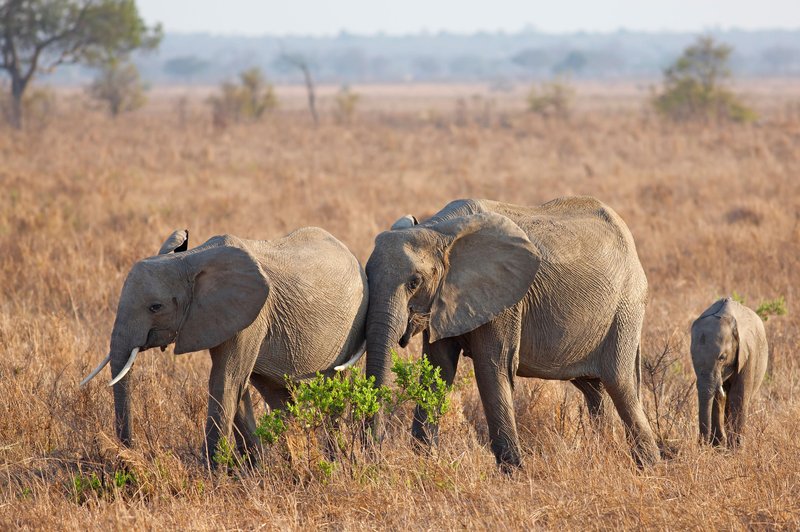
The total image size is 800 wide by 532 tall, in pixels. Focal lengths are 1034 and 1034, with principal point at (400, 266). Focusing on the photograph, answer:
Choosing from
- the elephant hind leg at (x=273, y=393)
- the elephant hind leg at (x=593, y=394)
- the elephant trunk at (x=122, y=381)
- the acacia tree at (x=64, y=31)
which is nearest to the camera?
the elephant trunk at (x=122, y=381)

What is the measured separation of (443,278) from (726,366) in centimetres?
184

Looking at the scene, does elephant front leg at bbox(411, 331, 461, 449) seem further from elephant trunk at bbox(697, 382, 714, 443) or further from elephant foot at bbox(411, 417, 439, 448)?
elephant trunk at bbox(697, 382, 714, 443)

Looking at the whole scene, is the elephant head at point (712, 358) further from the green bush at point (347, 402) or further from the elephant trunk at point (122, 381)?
the elephant trunk at point (122, 381)

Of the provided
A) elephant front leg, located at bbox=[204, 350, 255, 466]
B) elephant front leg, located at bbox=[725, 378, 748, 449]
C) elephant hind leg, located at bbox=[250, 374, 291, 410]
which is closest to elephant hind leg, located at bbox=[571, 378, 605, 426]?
elephant front leg, located at bbox=[725, 378, 748, 449]

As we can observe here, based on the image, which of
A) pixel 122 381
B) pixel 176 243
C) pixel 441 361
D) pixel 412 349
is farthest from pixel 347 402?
pixel 412 349

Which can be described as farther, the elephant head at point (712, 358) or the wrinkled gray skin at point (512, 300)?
the elephant head at point (712, 358)

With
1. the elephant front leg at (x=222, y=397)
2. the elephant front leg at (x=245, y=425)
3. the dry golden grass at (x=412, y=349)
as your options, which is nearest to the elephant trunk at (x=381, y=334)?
the dry golden grass at (x=412, y=349)

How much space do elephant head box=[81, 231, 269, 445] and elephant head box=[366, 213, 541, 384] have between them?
1.94ft

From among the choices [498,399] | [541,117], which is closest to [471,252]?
[498,399]

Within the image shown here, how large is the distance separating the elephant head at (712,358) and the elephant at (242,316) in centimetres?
187

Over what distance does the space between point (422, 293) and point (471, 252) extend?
35 centimetres

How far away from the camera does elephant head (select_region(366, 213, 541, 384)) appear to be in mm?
4949

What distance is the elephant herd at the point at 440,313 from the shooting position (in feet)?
16.1

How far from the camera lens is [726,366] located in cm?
579
